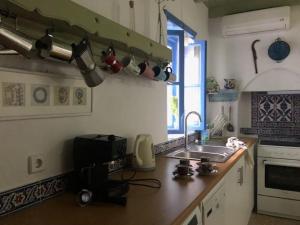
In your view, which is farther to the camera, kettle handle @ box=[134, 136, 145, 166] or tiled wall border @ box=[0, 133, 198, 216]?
kettle handle @ box=[134, 136, 145, 166]

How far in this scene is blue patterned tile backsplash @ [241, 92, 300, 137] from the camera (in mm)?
3570

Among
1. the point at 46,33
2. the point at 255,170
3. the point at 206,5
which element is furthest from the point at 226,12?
the point at 46,33

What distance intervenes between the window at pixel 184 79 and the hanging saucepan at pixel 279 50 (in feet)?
2.88

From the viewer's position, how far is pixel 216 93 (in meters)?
3.70

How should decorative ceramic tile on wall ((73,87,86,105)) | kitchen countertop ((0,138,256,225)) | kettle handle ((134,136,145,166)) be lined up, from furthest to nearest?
kettle handle ((134,136,145,166)) → decorative ceramic tile on wall ((73,87,86,105)) → kitchen countertop ((0,138,256,225))

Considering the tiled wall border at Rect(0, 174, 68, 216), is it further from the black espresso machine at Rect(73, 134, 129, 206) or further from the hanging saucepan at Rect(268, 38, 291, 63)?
the hanging saucepan at Rect(268, 38, 291, 63)

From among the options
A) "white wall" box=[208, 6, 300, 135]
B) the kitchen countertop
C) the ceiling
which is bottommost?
the kitchen countertop

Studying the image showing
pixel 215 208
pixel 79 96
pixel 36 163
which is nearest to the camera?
pixel 36 163

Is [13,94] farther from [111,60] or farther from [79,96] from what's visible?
[111,60]

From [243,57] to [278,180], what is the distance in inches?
61.7

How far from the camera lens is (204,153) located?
2.64 meters

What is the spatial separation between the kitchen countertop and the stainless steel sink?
0.81 metres

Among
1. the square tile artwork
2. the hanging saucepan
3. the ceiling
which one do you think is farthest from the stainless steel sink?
the ceiling

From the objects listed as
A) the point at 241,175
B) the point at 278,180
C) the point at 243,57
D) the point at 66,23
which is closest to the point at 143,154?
the point at 66,23
